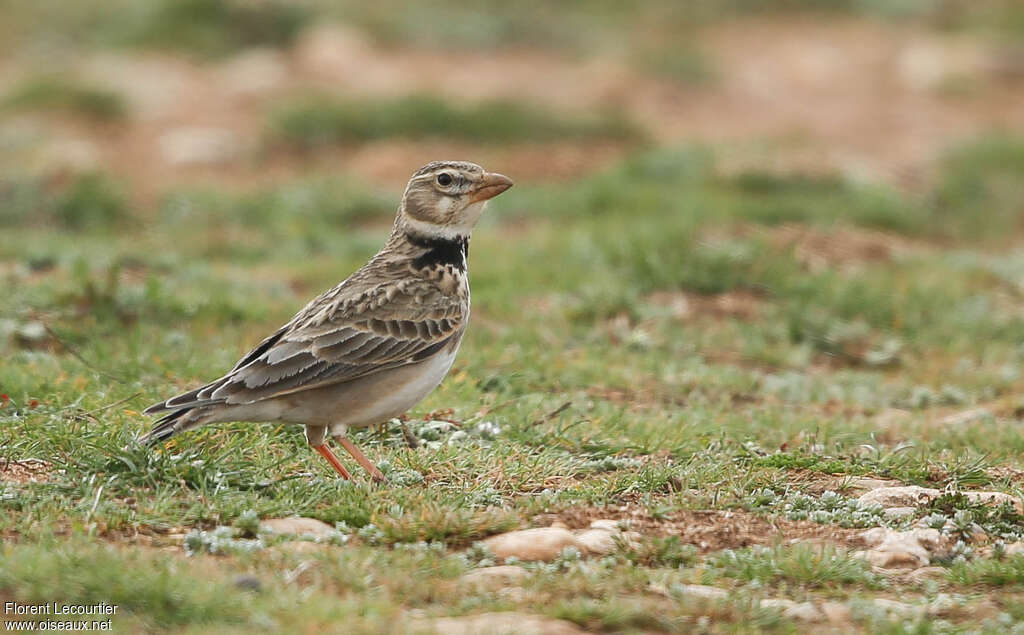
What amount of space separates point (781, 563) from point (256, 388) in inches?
107

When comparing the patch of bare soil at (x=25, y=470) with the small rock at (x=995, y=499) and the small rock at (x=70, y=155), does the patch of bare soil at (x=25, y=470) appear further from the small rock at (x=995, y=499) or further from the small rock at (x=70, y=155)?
the small rock at (x=70, y=155)

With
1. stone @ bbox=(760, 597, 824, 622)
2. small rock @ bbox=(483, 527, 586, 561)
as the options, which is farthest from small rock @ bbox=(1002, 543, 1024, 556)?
small rock @ bbox=(483, 527, 586, 561)

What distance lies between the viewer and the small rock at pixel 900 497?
7.25 meters

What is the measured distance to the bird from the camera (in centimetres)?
716

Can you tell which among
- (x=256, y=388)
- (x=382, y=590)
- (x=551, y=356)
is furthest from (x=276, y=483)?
(x=551, y=356)

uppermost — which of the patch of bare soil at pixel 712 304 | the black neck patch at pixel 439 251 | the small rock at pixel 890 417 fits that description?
the black neck patch at pixel 439 251

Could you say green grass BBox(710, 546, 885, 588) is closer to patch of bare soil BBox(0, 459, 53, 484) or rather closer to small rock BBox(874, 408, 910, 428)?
small rock BBox(874, 408, 910, 428)

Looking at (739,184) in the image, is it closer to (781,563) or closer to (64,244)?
(64,244)

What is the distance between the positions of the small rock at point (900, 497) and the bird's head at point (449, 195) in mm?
2779

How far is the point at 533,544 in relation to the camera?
650 cm

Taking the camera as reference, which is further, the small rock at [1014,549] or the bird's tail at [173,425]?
the bird's tail at [173,425]

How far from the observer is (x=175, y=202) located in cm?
1586

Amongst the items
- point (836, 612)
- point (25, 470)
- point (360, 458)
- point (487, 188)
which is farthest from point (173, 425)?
point (836, 612)

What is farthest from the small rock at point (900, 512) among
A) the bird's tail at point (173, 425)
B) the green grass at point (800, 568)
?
the bird's tail at point (173, 425)
